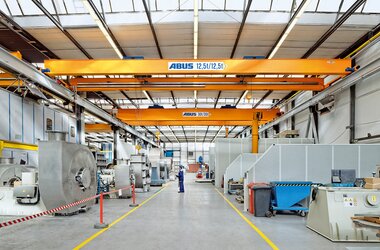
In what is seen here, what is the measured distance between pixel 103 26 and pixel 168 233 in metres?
7.20

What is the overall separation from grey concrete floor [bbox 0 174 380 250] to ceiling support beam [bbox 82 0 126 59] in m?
6.17

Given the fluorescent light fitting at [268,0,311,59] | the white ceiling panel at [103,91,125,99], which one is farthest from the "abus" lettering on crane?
the white ceiling panel at [103,91,125,99]

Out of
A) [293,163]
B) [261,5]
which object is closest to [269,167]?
[293,163]

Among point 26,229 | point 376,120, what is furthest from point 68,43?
point 376,120

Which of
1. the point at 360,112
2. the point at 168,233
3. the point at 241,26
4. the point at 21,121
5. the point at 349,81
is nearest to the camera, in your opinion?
the point at 168,233

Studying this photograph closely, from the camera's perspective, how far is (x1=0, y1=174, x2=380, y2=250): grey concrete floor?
6477 mm

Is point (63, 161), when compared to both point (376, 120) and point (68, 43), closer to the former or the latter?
point (68, 43)

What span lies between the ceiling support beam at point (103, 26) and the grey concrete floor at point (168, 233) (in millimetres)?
6168

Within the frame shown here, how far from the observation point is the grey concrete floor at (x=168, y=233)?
6477 millimetres

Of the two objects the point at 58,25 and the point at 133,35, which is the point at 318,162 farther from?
the point at 58,25

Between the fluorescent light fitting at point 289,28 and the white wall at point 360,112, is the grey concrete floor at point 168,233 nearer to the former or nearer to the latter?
the white wall at point 360,112

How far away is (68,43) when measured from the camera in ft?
41.0

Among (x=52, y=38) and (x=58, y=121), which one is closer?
(x=52, y=38)

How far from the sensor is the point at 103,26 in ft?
34.5
